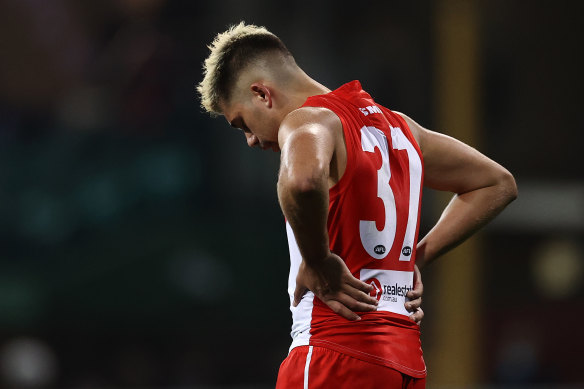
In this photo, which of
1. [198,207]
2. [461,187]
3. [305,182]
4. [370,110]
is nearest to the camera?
[305,182]

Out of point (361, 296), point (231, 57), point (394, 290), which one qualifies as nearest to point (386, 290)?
point (394, 290)

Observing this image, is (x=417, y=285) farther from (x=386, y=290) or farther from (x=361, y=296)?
(x=361, y=296)

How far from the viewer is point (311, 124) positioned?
2.48 metres

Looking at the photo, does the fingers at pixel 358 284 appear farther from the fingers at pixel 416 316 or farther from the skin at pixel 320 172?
the fingers at pixel 416 316

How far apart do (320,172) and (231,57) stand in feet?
2.72

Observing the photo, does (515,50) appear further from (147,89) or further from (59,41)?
(59,41)

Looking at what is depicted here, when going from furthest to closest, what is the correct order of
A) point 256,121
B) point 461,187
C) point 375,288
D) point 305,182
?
point 461,187 → point 256,121 → point 375,288 → point 305,182

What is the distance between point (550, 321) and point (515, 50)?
8.10ft

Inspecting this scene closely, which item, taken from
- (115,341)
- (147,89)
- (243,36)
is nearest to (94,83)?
(147,89)

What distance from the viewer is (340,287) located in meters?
2.58

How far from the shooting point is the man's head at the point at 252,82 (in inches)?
114

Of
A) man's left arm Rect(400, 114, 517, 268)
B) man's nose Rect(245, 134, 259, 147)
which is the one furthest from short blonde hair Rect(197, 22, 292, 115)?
man's left arm Rect(400, 114, 517, 268)

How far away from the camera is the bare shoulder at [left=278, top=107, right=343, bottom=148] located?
96.3 inches

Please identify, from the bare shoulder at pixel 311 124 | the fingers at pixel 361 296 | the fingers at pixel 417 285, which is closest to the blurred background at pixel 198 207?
the fingers at pixel 417 285
